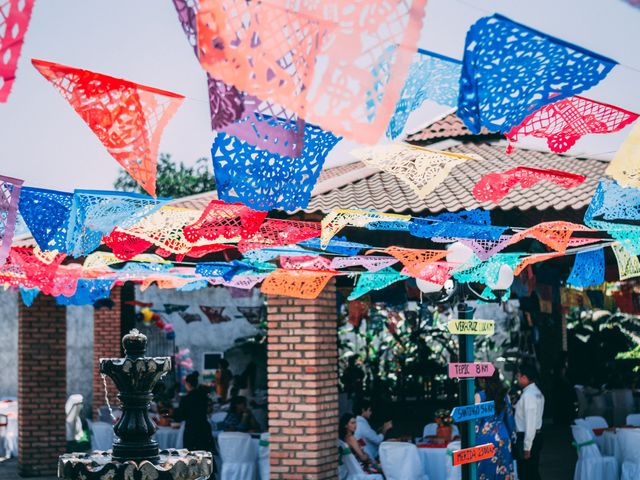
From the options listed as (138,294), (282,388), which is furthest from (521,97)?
(138,294)

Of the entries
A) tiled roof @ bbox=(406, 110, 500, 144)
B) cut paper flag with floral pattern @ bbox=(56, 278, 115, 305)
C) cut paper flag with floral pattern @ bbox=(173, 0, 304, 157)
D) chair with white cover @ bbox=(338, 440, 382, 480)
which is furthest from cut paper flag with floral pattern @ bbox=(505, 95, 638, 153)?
tiled roof @ bbox=(406, 110, 500, 144)

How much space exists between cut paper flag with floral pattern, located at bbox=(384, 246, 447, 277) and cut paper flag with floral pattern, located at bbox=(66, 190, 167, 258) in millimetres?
2752

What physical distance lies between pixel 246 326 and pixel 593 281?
16352 millimetres

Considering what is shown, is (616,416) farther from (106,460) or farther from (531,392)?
(106,460)

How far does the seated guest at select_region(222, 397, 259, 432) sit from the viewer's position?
37.8 ft

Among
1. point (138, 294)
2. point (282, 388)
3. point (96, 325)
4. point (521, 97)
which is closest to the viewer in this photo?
point (521, 97)

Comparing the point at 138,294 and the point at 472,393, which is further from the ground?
the point at 138,294

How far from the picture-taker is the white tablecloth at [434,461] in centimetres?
1023

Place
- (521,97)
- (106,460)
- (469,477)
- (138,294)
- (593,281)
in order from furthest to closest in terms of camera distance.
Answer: (138,294) → (593,281) → (469,477) → (106,460) → (521,97)

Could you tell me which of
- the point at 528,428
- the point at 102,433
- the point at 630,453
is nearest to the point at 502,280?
the point at 528,428

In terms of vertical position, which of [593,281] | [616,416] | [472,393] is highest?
[593,281]

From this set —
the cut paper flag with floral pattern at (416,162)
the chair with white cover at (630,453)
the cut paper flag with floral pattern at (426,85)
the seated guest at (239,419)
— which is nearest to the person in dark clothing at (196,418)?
the seated guest at (239,419)

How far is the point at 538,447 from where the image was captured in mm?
10492

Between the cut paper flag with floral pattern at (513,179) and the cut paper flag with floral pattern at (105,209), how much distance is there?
1.99m
